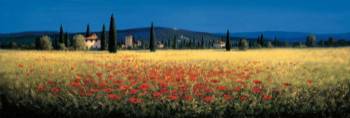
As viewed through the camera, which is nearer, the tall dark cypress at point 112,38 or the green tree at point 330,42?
the tall dark cypress at point 112,38

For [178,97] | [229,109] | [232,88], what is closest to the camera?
[229,109]

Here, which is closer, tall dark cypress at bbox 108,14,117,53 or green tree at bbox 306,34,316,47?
tall dark cypress at bbox 108,14,117,53

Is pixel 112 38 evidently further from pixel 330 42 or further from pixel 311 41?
pixel 330 42

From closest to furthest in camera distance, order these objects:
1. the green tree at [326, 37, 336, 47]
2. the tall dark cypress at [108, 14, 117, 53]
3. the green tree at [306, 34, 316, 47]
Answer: the tall dark cypress at [108, 14, 117, 53] → the green tree at [326, 37, 336, 47] → the green tree at [306, 34, 316, 47]

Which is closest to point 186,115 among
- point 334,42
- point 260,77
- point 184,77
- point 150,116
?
point 150,116

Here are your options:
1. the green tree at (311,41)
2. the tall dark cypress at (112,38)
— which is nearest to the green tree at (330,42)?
the green tree at (311,41)

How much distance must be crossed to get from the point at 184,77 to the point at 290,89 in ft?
13.1

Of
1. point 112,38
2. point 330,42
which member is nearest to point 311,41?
point 330,42

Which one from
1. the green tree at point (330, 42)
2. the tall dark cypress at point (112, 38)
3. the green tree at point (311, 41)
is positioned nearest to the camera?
the tall dark cypress at point (112, 38)

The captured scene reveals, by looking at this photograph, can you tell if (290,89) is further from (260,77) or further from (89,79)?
(89,79)

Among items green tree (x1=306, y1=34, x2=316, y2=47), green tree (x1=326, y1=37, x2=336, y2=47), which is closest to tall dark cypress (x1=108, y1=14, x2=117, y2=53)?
green tree (x1=306, y1=34, x2=316, y2=47)

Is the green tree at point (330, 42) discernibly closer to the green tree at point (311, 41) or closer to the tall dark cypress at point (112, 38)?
the green tree at point (311, 41)

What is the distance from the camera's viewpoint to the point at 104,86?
533 inches

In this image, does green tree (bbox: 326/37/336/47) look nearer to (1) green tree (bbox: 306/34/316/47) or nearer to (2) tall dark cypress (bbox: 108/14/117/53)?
(1) green tree (bbox: 306/34/316/47)
